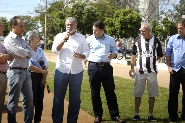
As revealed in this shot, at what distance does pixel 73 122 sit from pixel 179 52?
2.41 m

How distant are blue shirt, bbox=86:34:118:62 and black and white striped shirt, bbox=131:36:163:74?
1.73ft

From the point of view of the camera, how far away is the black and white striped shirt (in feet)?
21.2

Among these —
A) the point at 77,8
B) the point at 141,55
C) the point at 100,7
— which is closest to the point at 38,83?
the point at 141,55

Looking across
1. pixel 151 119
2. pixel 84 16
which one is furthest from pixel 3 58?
pixel 84 16

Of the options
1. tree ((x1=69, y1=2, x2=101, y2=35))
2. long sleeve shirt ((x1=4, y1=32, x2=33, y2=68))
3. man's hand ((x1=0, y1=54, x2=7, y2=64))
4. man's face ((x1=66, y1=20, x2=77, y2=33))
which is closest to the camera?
man's hand ((x1=0, y1=54, x2=7, y2=64))

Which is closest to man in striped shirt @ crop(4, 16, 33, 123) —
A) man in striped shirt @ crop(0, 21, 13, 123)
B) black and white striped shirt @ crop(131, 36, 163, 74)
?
man in striped shirt @ crop(0, 21, 13, 123)

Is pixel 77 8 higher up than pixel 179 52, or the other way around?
pixel 77 8

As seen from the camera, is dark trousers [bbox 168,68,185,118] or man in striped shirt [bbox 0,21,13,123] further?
dark trousers [bbox 168,68,185,118]

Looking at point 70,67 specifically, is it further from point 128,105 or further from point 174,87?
point 128,105

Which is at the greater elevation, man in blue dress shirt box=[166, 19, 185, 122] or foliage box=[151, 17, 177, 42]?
foliage box=[151, 17, 177, 42]

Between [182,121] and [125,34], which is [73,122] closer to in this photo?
[182,121]

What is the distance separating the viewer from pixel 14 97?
5.27 metres

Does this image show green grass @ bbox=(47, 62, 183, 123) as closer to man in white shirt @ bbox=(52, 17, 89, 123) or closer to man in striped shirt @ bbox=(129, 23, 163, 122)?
man in striped shirt @ bbox=(129, 23, 163, 122)

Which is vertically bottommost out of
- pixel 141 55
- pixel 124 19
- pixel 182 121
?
pixel 182 121
